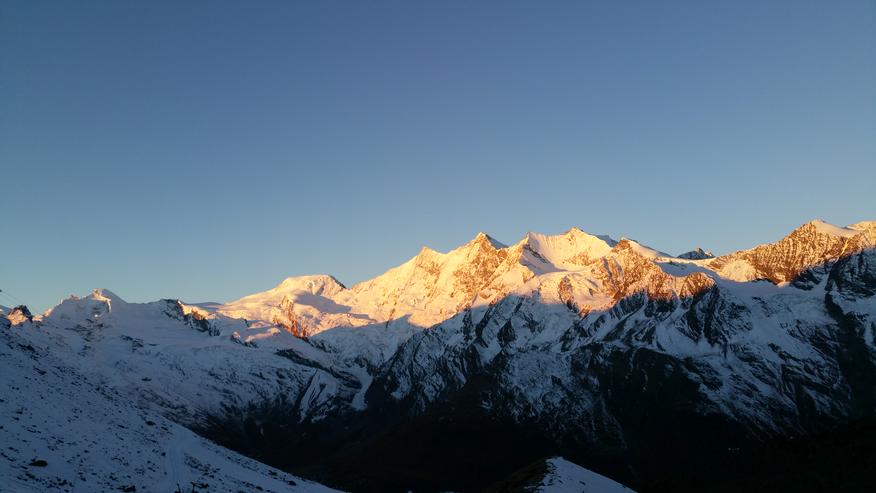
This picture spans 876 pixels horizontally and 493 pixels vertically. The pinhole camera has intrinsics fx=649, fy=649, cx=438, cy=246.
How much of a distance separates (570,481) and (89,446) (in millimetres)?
75754

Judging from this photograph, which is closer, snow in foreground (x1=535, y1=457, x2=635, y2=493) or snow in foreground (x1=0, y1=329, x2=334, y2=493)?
snow in foreground (x1=0, y1=329, x2=334, y2=493)

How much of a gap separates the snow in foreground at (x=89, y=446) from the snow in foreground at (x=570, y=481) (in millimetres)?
37679

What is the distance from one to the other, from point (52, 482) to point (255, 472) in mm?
44254

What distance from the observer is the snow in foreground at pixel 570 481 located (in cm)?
10544

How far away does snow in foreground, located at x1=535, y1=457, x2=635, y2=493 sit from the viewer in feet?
346

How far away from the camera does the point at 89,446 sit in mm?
76688

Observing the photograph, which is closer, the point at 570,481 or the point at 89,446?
the point at 89,446

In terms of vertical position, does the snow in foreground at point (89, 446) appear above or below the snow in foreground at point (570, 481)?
above

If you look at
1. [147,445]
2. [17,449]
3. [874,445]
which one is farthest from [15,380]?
[874,445]

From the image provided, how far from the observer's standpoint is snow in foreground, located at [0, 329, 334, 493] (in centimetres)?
6412

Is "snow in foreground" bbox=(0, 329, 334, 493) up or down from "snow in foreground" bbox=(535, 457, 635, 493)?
up

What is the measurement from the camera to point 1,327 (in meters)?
122

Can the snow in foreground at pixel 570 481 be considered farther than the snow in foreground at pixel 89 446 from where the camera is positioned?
Yes

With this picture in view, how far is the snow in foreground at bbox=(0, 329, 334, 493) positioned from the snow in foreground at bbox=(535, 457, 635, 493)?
1483 inches
